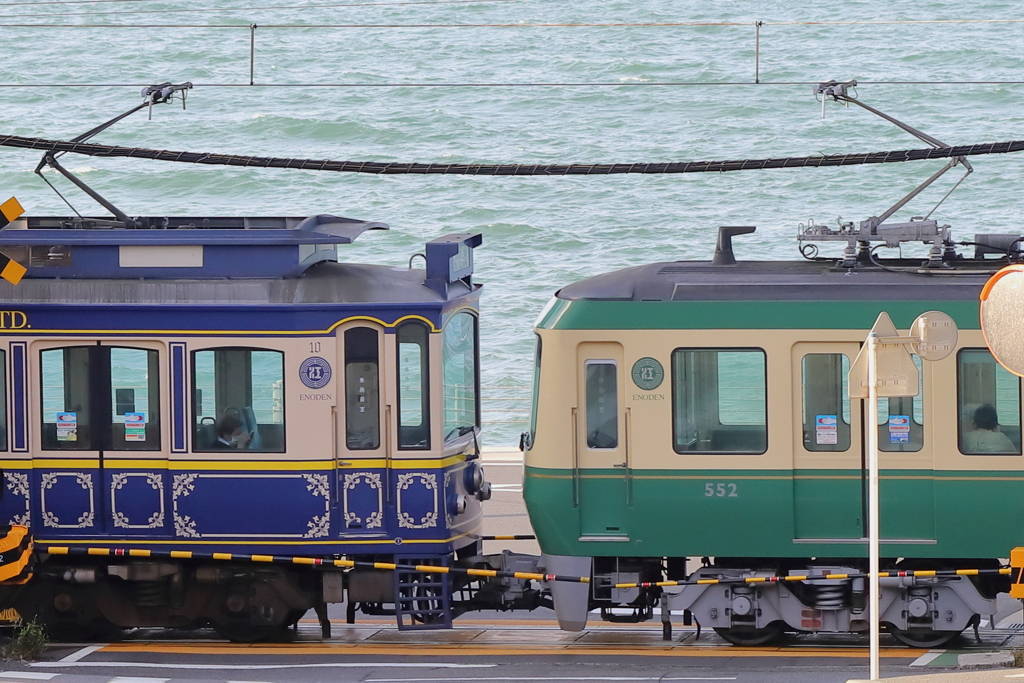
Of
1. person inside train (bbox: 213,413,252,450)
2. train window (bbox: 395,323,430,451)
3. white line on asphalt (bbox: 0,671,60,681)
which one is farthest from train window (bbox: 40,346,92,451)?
train window (bbox: 395,323,430,451)

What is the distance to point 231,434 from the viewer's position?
13.6m

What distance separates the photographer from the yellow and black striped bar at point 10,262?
1350 cm

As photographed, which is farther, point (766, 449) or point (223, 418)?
point (223, 418)

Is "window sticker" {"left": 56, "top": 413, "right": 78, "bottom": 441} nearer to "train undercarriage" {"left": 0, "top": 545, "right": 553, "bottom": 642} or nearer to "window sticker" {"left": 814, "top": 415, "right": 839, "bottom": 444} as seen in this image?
"train undercarriage" {"left": 0, "top": 545, "right": 553, "bottom": 642}

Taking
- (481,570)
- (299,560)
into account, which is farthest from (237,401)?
(481,570)

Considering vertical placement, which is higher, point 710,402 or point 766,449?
point 710,402

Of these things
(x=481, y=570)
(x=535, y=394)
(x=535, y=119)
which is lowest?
(x=481, y=570)

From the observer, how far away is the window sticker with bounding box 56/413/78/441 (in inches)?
542

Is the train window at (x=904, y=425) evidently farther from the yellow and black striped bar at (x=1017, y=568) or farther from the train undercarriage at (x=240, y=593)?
the train undercarriage at (x=240, y=593)

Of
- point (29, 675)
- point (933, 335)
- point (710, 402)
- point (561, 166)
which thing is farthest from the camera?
point (561, 166)

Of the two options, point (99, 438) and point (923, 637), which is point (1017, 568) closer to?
point (923, 637)

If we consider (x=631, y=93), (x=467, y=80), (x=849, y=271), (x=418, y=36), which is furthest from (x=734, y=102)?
(x=849, y=271)

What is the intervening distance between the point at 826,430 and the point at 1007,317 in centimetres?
542

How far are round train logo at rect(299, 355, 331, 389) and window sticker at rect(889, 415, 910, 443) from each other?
477 centimetres
